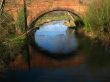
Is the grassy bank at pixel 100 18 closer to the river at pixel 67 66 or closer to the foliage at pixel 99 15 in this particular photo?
the foliage at pixel 99 15

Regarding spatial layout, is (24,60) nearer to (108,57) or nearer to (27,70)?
(27,70)

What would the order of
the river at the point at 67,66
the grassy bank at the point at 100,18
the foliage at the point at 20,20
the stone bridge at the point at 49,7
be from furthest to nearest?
the stone bridge at the point at 49,7 < the foliage at the point at 20,20 < the grassy bank at the point at 100,18 < the river at the point at 67,66

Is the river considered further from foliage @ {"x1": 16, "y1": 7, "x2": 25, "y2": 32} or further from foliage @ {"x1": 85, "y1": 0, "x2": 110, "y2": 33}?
foliage @ {"x1": 16, "y1": 7, "x2": 25, "y2": 32}

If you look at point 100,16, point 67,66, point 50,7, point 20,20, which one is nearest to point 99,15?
point 100,16

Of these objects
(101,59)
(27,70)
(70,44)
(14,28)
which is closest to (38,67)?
(27,70)

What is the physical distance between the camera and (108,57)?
73.2 ft

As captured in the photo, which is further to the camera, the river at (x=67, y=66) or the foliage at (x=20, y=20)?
the foliage at (x=20, y=20)

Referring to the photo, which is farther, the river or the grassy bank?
the grassy bank

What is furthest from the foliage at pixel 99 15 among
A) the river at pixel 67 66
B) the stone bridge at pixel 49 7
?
the stone bridge at pixel 49 7

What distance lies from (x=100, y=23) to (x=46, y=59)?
31.1ft

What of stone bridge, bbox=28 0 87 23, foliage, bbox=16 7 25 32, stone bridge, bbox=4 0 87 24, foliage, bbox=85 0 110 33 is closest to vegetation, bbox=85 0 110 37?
foliage, bbox=85 0 110 33

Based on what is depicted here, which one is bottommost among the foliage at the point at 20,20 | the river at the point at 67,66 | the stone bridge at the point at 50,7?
the river at the point at 67,66

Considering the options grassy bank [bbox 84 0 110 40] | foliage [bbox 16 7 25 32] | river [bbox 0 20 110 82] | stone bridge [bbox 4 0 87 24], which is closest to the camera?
river [bbox 0 20 110 82]

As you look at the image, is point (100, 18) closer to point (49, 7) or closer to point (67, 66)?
point (49, 7)
